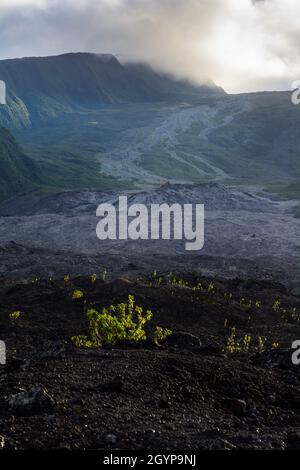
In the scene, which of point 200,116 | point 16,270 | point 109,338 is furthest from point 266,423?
point 200,116

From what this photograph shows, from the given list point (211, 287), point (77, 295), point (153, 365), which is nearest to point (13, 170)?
point (211, 287)

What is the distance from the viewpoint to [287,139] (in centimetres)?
15488

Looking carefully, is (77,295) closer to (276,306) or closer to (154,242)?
(276,306)

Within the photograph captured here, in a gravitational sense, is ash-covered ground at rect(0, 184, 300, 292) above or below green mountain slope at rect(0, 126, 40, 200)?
below

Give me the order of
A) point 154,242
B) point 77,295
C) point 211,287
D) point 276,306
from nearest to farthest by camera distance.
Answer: point 77,295, point 276,306, point 211,287, point 154,242

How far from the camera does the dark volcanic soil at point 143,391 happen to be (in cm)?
724

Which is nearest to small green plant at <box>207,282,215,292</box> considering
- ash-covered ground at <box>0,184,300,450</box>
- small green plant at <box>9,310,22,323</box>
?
ash-covered ground at <box>0,184,300,450</box>

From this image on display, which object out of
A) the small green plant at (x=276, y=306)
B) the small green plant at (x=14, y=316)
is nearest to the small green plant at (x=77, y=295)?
the small green plant at (x=14, y=316)

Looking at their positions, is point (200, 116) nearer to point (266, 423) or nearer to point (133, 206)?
point (133, 206)

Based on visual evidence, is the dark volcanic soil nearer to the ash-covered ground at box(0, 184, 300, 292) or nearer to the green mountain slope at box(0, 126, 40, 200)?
the ash-covered ground at box(0, 184, 300, 292)

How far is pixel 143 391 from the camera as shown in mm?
9414

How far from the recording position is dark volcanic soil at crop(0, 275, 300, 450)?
23.7ft

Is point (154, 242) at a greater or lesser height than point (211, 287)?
greater

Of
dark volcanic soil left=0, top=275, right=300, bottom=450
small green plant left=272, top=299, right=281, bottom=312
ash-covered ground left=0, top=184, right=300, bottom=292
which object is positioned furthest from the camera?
ash-covered ground left=0, top=184, right=300, bottom=292
